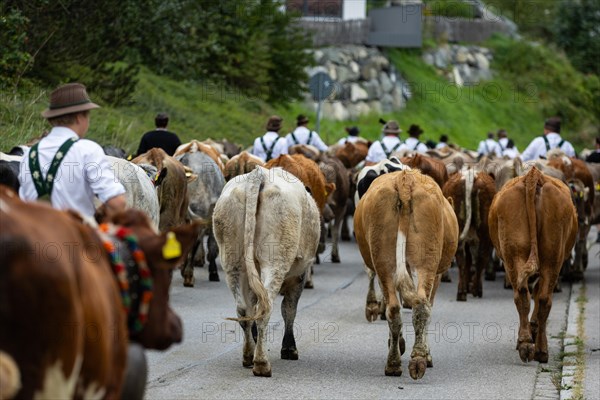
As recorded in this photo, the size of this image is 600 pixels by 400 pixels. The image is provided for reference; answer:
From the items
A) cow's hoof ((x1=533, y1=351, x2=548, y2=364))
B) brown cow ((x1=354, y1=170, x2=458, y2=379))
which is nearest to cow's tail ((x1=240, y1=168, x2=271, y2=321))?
brown cow ((x1=354, y1=170, x2=458, y2=379))

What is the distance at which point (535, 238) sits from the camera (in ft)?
38.7

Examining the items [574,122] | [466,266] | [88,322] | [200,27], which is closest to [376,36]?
[574,122]

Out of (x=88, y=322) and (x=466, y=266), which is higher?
(x=88, y=322)

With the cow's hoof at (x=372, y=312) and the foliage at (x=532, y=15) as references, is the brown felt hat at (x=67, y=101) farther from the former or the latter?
the foliage at (x=532, y=15)

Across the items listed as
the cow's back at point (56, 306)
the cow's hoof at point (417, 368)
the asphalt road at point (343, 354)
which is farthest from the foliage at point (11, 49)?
the cow's back at point (56, 306)

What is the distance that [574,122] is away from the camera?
183 ft

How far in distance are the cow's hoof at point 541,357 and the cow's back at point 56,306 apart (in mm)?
7153

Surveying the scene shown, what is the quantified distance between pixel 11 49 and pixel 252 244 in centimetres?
1338

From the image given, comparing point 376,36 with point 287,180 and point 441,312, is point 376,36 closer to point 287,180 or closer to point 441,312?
point 441,312

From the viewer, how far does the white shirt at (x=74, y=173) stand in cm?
706

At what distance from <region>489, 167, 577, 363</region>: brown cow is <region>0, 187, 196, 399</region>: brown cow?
22.0 feet

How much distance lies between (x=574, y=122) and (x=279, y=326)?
44.4 meters

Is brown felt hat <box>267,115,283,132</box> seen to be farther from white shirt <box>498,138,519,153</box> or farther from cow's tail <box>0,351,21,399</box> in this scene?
cow's tail <box>0,351,21,399</box>

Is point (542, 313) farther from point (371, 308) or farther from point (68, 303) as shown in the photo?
point (68, 303)
